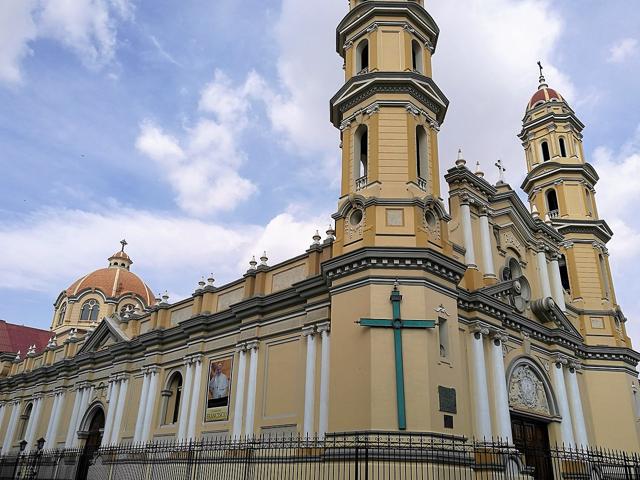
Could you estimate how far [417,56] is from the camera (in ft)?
75.7

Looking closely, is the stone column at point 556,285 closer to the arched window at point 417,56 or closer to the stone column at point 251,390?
the arched window at point 417,56

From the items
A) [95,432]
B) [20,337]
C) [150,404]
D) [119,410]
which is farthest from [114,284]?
[150,404]

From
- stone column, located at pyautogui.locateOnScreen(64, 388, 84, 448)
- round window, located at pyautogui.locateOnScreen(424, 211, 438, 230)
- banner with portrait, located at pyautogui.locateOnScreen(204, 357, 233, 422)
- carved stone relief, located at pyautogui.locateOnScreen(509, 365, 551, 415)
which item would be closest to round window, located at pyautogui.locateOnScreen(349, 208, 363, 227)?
round window, located at pyautogui.locateOnScreen(424, 211, 438, 230)

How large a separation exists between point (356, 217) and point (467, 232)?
5.43 m

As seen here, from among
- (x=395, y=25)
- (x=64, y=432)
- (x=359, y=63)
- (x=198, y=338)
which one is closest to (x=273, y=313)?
(x=198, y=338)

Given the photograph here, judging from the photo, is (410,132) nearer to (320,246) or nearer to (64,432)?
(320,246)

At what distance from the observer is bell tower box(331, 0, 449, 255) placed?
18.7 meters

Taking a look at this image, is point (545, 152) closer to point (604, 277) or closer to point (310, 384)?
point (604, 277)

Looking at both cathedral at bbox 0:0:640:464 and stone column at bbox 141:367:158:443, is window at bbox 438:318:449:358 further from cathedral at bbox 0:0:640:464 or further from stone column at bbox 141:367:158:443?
stone column at bbox 141:367:158:443

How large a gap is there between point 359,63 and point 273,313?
10.5m

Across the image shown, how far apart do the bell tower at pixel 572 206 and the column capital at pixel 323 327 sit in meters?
13.9

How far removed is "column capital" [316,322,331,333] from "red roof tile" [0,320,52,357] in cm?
3861

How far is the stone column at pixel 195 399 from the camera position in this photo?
24.2m

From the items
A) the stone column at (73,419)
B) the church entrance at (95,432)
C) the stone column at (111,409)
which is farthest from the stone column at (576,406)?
the stone column at (73,419)
